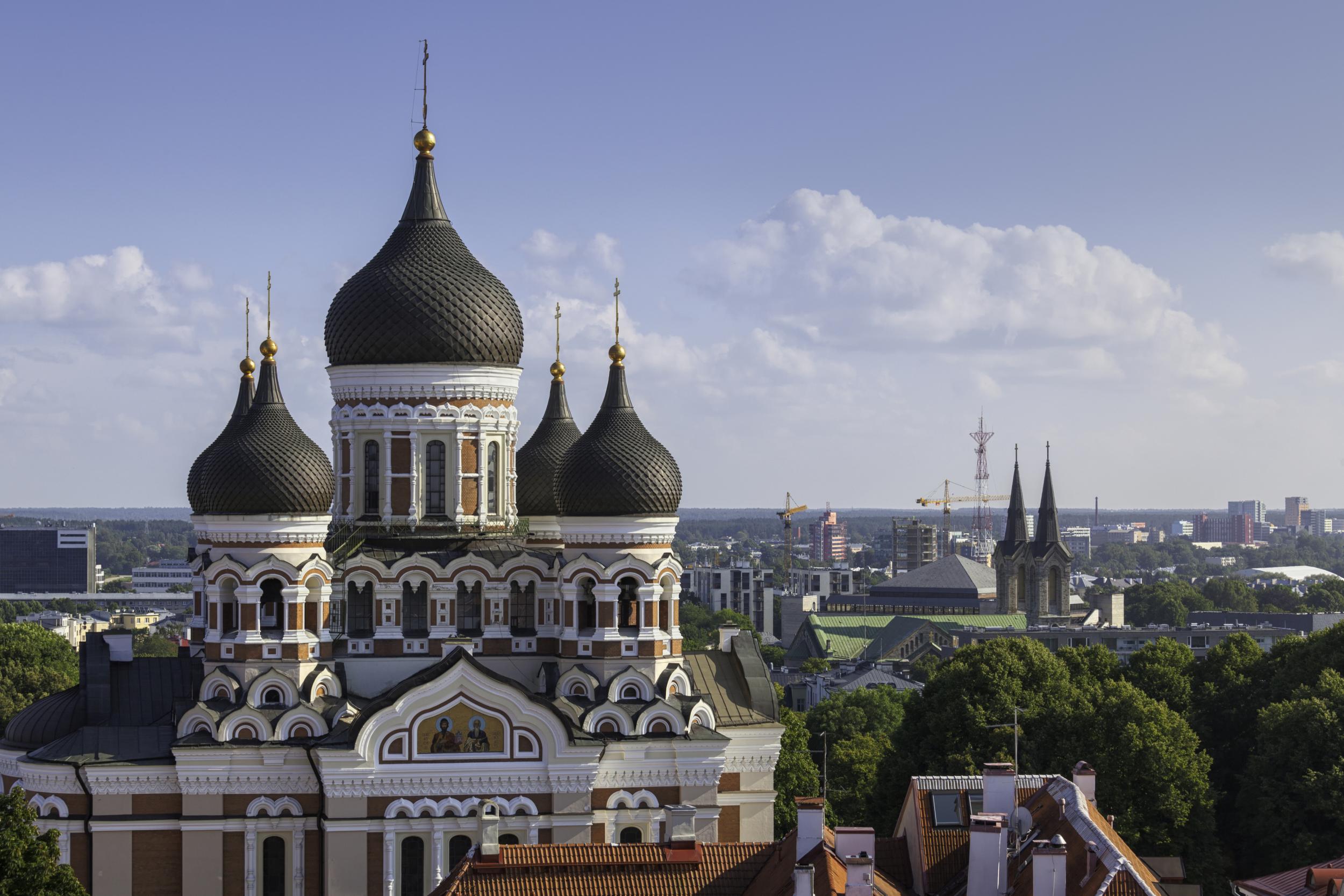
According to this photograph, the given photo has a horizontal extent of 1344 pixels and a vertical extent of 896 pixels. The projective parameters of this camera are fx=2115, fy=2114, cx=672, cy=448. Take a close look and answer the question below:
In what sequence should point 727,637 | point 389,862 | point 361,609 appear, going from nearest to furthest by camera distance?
point 389,862
point 361,609
point 727,637

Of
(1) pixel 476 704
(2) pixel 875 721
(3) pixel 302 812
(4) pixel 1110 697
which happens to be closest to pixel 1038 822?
(1) pixel 476 704

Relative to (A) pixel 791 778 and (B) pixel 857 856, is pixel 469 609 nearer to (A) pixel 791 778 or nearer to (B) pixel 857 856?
(B) pixel 857 856

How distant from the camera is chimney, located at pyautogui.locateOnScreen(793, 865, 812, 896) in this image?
96.4 feet

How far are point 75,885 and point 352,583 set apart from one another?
14163 millimetres

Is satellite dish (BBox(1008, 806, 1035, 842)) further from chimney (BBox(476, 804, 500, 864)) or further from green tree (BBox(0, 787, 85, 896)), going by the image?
green tree (BBox(0, 787, 85, 896))

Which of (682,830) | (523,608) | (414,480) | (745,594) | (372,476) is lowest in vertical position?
(745,594)

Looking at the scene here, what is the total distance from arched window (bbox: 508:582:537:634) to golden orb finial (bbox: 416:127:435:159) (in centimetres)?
1038

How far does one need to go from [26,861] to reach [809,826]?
11512 mm

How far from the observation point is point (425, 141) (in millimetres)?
48562

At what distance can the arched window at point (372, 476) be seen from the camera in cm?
4688

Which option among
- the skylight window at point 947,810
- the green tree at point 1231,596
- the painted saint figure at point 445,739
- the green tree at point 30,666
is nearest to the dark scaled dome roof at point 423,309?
the painted saint figure at point 445,739

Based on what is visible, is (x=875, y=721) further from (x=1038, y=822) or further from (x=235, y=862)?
(x=1038, y=822)

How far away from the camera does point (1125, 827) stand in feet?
169

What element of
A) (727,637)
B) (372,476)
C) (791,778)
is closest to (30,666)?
(791,778)
